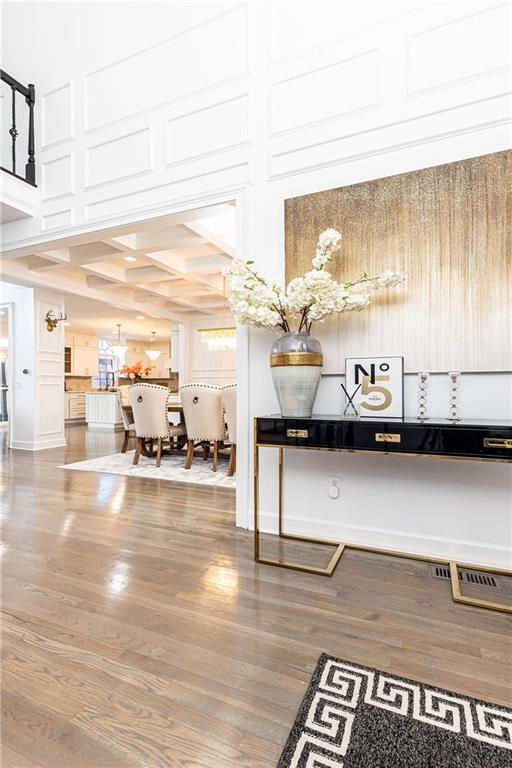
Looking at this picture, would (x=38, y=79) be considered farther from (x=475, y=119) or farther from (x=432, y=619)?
(x=432, y=619)

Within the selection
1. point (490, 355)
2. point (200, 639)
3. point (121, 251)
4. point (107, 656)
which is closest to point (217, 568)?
point (200, 639)

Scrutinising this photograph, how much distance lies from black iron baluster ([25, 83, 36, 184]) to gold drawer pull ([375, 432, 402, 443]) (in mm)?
3833

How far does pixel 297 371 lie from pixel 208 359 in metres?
7.07

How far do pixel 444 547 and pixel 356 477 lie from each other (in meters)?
0.58

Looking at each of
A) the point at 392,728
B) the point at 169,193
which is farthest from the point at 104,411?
the point at 392,728

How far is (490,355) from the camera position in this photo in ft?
→ 6.76

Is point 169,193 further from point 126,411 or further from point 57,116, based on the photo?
point 126,411

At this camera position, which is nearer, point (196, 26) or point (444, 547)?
point (444, 547)

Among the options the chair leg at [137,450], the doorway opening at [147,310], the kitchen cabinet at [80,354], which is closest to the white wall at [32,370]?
the doorway opening at [147,310]

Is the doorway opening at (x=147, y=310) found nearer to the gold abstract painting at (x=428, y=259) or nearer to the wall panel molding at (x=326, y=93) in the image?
the wall panel molding at (x=326, y=93)

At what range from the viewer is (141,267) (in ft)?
20.3

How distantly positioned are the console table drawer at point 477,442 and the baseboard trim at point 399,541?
2.15 feet

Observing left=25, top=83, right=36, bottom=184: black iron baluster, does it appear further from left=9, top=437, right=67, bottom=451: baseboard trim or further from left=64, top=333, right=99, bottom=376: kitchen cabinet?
left=64, top=333, right=99, bottom=376: kitchen cabinet

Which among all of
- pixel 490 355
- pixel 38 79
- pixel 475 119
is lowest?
pixel 490 355
